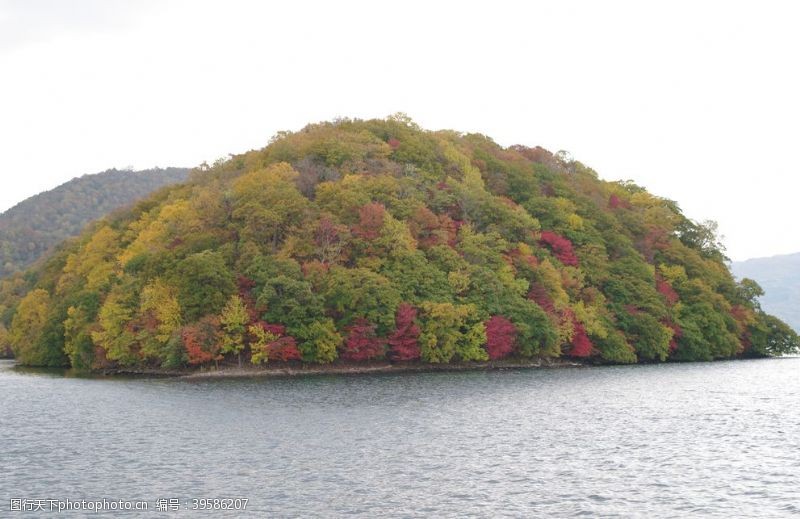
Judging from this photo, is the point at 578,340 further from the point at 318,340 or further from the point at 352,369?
the point at 318,340

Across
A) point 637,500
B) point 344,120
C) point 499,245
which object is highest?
point 344,120

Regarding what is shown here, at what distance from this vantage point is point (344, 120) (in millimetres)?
138875

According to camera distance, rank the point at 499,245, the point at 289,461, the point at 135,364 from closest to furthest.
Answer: the point at 289,461 < the point at 135,364 < the point at 499,245

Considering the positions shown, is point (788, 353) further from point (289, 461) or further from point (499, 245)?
point (289, 461)

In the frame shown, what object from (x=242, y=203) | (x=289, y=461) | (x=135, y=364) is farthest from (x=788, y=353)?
(x=289, y=461)

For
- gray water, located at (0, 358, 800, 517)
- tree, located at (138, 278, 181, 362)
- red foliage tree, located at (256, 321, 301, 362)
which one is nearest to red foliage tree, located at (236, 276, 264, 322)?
red foliage tree, located at (256, 321, 301, 362)

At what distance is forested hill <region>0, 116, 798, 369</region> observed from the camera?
88.0 meters

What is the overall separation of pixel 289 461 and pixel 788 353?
395ft

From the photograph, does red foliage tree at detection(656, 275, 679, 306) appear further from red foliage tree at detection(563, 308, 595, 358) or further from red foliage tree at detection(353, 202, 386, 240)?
red foliage tree at detection(353, 202, 386, 240)

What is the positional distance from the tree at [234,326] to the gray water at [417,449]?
1660 centimetres

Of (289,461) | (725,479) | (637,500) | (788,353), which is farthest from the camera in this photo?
(788,353)

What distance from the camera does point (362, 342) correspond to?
87.3 meters

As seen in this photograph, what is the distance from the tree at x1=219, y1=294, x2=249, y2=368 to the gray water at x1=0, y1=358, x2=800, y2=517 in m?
16.6

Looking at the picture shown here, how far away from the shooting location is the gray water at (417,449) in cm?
2955
